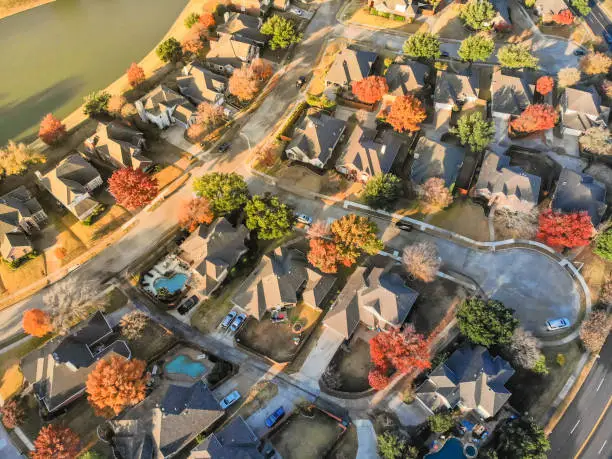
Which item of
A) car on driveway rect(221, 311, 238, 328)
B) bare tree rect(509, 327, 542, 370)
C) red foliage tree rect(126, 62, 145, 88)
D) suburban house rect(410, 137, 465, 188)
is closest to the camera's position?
bare tree rect(509, 327, 542, 370)

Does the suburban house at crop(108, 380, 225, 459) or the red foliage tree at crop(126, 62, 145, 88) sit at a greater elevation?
the red foliage tree at crop(126, 62, 145, 88)

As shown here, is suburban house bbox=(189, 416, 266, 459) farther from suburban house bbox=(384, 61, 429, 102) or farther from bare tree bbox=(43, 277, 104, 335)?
suburban house bbox=(384, 61, 429, 102)

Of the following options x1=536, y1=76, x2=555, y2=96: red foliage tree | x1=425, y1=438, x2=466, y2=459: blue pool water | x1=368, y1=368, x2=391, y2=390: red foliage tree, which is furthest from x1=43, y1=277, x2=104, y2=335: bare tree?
x1=536, y1=76, x2=555, y2=96: red foliage tree

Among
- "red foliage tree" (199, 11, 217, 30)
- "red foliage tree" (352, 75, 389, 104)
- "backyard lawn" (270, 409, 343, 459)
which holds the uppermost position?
"red foliage tree" (199, 11, 217, 30)

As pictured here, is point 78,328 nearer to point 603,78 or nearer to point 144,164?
point 144,164

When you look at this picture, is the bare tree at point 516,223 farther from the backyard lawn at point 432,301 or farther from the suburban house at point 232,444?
the suburban house at point 232,444

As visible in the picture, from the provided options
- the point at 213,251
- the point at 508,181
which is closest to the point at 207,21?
the point at 213,251

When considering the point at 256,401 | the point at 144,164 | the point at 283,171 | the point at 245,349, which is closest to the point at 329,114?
the point at 283,171
